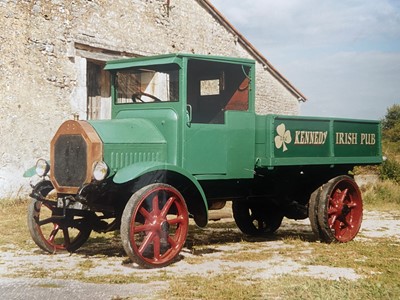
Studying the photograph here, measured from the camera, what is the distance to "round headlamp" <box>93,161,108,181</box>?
6.17m

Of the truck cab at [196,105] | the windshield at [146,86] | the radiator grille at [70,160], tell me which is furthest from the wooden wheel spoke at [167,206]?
the windshield at [146,86]

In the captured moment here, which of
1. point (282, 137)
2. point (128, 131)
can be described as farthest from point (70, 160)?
point (282, 137)

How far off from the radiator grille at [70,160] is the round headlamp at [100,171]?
0.22 m

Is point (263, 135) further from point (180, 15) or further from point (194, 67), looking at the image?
point (180, 15)

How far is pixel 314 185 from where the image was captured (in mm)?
8672

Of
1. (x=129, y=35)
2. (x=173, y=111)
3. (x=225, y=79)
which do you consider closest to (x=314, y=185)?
(x=225, y=79)

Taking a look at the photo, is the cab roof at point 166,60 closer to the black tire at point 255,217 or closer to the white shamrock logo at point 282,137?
the white shamrock logo at point 282,137

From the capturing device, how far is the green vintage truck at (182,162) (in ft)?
21.0

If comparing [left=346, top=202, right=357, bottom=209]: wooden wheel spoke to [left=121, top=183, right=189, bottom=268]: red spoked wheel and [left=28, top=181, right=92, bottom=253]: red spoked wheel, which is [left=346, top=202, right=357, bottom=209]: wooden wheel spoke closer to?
[left=121, top=183, right=189, bottom=268]: red spoked wheel

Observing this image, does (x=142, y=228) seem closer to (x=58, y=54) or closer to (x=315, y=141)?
(x=315, y=141)

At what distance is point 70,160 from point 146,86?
4.54 feet

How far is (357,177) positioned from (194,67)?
414 inches

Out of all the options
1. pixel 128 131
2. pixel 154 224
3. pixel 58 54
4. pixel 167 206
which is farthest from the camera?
pixel 58 54

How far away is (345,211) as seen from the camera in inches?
335
